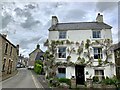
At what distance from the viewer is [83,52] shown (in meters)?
21.4

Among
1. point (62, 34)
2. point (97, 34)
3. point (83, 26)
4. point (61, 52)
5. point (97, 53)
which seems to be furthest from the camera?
point (83, 26)

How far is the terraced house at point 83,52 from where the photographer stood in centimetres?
2072

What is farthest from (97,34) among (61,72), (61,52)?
(61,72)

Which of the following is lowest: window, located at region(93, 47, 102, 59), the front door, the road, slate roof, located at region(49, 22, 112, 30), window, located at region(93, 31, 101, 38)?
the road

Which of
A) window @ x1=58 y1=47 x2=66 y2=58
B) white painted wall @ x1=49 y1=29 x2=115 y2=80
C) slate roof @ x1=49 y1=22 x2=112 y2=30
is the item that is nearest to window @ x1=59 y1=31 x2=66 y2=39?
white painted wall @ x1=49 y1=29 x2=115 y2=80

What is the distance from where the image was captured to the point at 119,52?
2581 centimetres

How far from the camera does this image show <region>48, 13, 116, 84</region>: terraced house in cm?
2072

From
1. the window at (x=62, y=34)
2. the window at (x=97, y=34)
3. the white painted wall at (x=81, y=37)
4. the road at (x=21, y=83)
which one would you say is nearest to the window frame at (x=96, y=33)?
the window at (x=97, y=34)

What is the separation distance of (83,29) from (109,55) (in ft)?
18.1

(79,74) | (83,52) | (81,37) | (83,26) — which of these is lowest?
(79,74)

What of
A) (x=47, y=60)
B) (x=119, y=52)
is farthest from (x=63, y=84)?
(x=119, y=52)

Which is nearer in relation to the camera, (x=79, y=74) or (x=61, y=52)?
(x=79, y=74)

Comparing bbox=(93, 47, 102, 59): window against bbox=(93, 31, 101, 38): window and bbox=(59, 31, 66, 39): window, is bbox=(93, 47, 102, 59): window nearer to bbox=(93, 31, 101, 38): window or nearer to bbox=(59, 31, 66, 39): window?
bbox=(93, 31, 101, 38): window

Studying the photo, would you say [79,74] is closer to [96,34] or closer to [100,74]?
[100,74]
